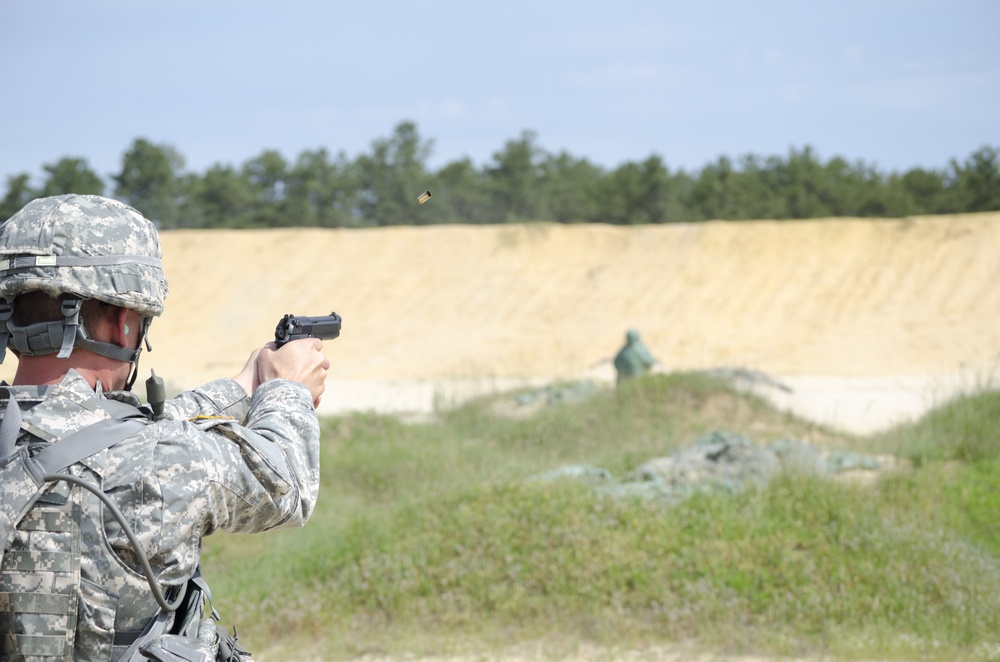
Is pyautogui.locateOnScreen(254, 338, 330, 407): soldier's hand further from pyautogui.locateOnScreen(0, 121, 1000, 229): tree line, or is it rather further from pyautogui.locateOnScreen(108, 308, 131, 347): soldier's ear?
pyautogui.locateOnScreen(0, 121, 1000, 229): tree line

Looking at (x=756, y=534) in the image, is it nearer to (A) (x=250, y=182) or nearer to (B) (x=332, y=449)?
(B) (x=332, y=449)

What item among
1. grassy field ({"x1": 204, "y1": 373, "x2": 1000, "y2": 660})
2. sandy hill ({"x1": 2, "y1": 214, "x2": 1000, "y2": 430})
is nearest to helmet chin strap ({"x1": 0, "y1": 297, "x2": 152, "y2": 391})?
grassy field ({"x1": 204, "y1": 373, "x2": 1000, "y2": 660})

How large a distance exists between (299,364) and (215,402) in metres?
0.29

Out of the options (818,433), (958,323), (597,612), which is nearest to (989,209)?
(958,323)

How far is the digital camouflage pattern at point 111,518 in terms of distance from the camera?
1.76m

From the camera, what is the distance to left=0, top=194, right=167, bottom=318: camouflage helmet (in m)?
1.83

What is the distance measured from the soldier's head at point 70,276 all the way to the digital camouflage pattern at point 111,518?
0.09 meters

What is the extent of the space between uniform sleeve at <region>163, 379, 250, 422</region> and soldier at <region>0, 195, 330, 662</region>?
31 cm

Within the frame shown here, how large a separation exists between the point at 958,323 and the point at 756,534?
870 inches

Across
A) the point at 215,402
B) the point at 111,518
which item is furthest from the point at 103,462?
the point at 215,402

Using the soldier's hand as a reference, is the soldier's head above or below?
above

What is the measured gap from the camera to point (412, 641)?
514 centimetres

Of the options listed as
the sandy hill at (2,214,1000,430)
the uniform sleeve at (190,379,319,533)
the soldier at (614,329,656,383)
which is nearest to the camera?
the uniform sleeve at (190,379,319,533)

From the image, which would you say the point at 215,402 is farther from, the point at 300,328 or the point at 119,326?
the point at 119,326
